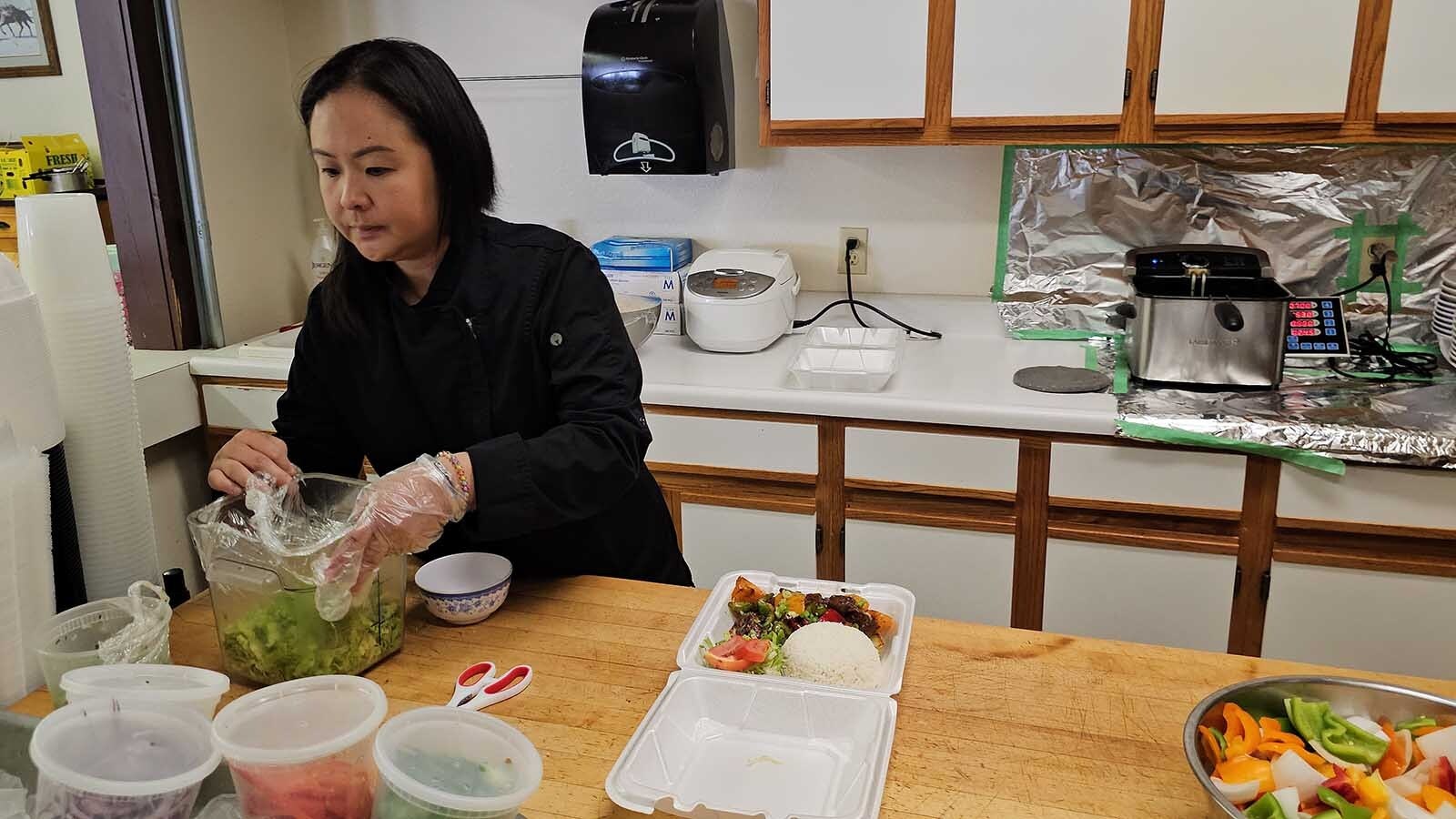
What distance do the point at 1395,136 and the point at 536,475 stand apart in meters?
1.98

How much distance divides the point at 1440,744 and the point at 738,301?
5.97ft

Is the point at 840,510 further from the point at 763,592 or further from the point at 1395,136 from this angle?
the point at 1395,136

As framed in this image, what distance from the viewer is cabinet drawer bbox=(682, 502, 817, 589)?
238cm

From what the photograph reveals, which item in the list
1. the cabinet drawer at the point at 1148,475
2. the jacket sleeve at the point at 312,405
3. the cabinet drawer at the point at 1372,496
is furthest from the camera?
the cabinet drawer at the point at 1148,475

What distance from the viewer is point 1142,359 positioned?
227cm

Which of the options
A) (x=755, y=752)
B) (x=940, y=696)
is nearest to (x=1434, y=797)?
(x=940, y=696)

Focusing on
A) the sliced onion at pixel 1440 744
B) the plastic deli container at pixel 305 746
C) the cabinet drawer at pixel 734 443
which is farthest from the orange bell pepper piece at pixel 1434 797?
the cabinet drawer at pixel 734 443

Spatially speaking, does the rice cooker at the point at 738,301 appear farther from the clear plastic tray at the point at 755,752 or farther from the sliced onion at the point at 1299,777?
the sliced onion at the point at 1299,777

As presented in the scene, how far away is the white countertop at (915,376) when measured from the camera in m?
2.16

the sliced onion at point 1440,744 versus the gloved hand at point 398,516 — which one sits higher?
the gloved hand at point 398,516

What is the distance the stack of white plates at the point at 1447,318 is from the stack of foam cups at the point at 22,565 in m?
2.59

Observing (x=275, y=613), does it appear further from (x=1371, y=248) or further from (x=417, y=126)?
(x=1371, y=248)

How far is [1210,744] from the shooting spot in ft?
2.94

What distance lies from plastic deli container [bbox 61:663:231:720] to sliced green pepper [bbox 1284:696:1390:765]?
Answer: 935 millimetres
